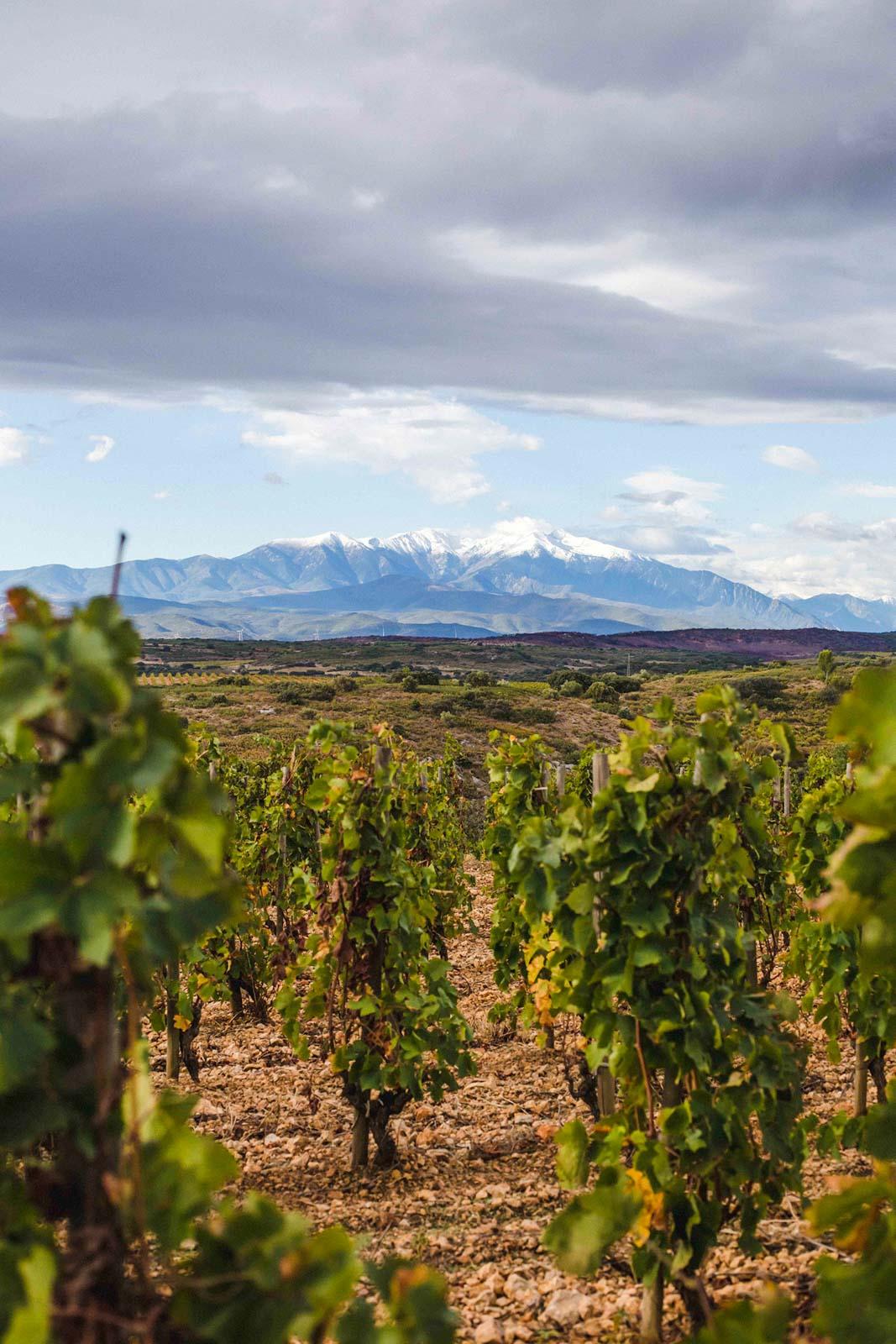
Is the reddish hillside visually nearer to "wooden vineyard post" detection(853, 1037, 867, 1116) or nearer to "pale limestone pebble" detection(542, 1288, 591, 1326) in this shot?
"wooden vineyard post" detection(853, 1037, 867, 1116)

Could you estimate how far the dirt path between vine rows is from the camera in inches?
183

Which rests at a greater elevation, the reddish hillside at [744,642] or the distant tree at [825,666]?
the reddish hillside at [744,642]

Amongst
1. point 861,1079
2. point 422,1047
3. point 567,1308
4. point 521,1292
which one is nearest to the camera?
point 567,1308

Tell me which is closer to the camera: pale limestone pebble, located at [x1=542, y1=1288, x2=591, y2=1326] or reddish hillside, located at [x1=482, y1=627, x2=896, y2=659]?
pale limestone pebble, located at [x1=542, y1=1288, x2=591, y2=1326]

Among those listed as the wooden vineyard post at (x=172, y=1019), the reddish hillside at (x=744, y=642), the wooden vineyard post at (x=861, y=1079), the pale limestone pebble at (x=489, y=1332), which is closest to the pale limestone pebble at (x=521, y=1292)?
the pale limestone pebble at (x=489, y=1332)

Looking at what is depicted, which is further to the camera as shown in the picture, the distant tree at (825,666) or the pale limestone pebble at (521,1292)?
the distant tree at (825,666)

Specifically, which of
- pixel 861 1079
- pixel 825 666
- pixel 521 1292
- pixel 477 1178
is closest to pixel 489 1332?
pixel 521 1292

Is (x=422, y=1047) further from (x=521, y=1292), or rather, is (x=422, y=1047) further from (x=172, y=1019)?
(x=172, y=1019)

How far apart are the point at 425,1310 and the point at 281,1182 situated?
5036mm

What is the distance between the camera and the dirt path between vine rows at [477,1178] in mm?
4645

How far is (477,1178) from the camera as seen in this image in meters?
6.29

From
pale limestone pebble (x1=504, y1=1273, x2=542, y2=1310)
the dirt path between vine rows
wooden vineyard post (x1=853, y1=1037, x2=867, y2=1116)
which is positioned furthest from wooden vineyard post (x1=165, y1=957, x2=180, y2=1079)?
wooden vineyard post (x1=853, y1=1037, x2=867, y2=1116)

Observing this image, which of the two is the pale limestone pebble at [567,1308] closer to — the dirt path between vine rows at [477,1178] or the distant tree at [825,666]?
the dirt path between vine rows at [477,1178]

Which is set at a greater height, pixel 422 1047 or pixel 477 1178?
pixel 422 1047
